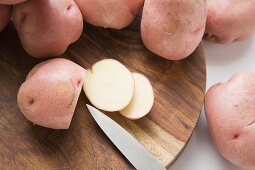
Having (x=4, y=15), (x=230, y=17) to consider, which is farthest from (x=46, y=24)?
(x=230, y=17)

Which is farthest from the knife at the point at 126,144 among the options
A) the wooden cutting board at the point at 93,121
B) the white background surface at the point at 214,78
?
the white background surface at the point at 214,78

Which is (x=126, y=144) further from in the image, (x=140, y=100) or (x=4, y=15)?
(x=4, y=15)

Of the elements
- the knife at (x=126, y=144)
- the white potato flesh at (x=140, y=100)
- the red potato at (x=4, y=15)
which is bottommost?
the knife at (x=126, y=144)

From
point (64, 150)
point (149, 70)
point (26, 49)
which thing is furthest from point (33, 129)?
point (149, 70)

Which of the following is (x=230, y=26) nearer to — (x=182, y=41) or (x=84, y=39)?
(x=182, y=41)

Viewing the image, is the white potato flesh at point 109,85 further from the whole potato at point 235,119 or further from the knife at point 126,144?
the whole potato at point 235,119

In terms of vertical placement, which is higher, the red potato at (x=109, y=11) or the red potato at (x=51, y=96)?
the red potato at (x=109, y=11)
